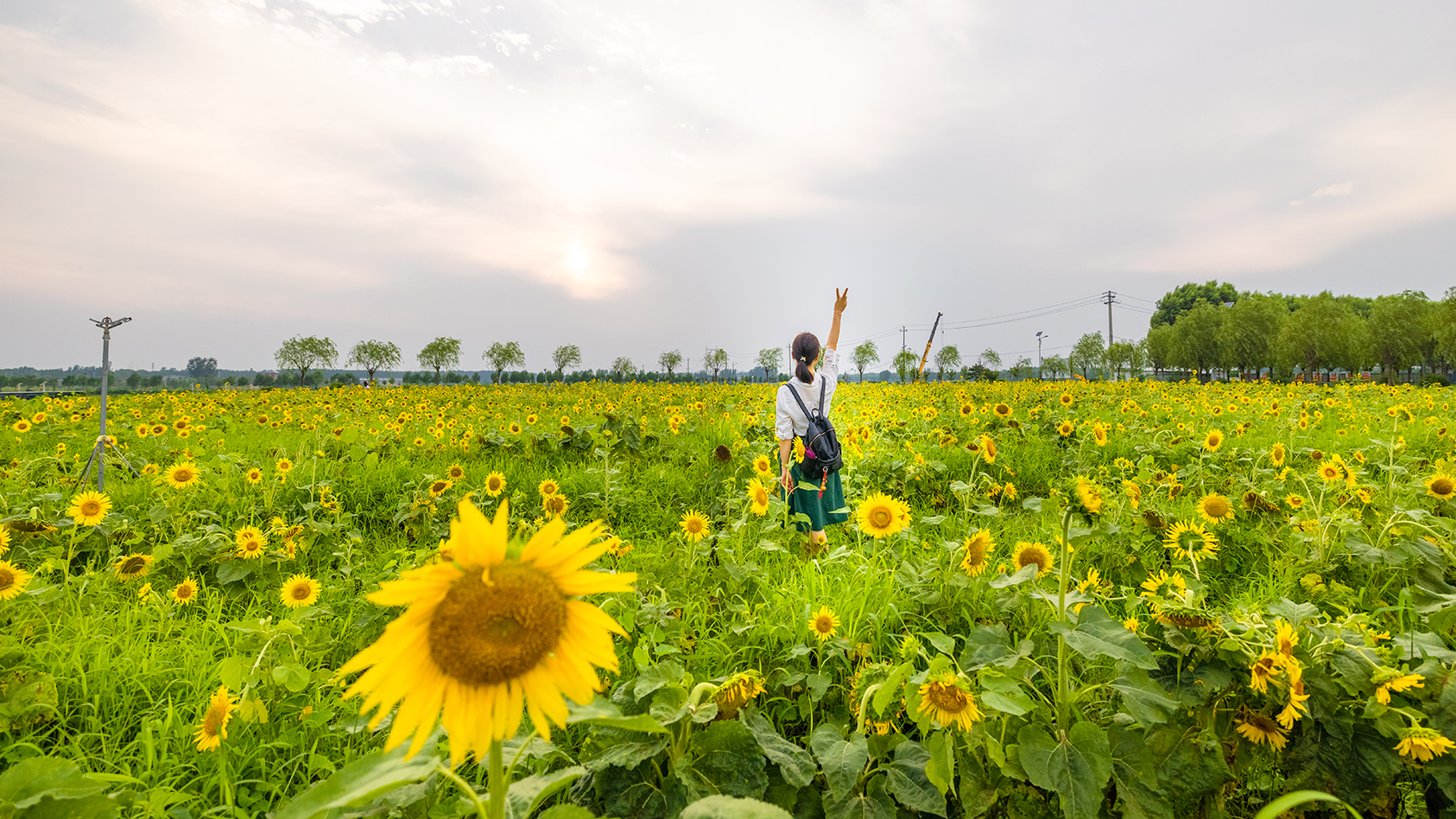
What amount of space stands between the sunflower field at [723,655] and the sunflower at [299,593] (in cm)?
2

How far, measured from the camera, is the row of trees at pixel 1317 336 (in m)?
36.3

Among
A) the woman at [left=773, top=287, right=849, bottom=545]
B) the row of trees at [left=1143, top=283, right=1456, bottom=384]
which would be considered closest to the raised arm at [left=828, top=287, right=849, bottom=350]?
the woman at [left=773, top=287, right=849, bottom=545]

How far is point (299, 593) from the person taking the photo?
2.66m

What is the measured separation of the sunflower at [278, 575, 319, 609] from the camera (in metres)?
2.60

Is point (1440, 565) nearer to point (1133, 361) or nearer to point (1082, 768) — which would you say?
point (1082, 768)

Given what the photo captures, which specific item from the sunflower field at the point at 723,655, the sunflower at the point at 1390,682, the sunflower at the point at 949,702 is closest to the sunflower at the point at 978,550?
the sunflower field at the point at 723,655

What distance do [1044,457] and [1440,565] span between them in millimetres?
4240

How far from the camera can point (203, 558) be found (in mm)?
3420

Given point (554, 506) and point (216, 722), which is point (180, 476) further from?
point (216, 722)

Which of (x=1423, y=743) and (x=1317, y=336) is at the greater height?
(x=1317, y=336)

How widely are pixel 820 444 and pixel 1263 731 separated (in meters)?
3.09

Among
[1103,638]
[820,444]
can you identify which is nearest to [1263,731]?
[1103,638]

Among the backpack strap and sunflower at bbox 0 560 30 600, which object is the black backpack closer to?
the backpack strap

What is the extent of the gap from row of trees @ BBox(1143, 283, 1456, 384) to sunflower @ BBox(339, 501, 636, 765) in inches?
1729
